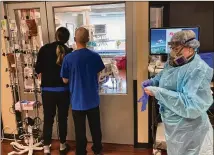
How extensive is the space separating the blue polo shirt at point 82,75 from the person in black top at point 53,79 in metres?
0.16

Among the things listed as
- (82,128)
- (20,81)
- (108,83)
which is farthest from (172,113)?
(20,81)

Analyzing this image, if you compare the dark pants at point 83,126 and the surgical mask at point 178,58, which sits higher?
the surgical mask at point 178,58

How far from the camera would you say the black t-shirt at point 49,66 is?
2.32 m

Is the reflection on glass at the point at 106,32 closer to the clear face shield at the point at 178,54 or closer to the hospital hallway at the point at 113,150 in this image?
the hospital hallway at the point at 113,150

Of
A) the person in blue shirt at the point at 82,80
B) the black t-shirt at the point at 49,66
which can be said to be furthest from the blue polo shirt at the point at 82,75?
the black t-shirt at the point at 49,66

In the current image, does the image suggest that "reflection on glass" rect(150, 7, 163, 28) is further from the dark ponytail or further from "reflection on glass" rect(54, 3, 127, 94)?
the dark ponytail

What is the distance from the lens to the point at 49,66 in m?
2.34

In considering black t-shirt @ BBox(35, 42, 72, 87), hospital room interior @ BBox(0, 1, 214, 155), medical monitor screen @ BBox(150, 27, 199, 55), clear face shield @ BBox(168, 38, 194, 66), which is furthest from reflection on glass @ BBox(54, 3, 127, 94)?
clear face shield @ BBox(168, 38, 194, 66)

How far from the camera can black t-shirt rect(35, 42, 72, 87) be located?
2.32 meters

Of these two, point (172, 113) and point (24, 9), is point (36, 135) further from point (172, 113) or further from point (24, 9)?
point (172, 113)

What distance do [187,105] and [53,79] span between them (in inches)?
52.6

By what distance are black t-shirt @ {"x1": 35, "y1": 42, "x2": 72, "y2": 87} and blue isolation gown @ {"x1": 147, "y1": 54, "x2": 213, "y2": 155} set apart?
3.38ft

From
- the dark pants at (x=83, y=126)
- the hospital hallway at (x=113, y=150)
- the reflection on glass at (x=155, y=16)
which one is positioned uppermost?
the reflection on glass at (x=155, y=16)

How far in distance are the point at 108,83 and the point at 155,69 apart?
62 cm
